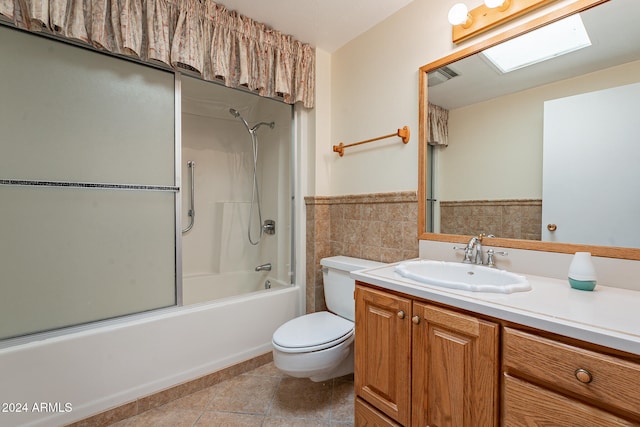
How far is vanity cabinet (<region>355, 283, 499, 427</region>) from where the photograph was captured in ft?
2.80

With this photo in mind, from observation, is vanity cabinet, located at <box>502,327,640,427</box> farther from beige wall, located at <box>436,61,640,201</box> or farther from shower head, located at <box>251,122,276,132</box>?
shower head, located at <box>251,122,276,132</box>

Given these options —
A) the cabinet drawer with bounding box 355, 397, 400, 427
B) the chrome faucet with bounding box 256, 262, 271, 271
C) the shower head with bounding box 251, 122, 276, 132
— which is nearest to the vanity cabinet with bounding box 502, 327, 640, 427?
the cabinet drawer with bounding box 355, 397, 400, 427

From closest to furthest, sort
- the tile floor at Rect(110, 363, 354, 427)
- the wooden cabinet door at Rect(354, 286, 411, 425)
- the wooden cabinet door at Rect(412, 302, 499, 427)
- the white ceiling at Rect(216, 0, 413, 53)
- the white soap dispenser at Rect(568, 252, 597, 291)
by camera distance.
Answer: the wooden cabinet door at Rect(412, 302, 499, 427) → the white soap dispenser at Rect(568, 252, 597, 291) → the wooden cabinet door at Rect(354, 286, 411, 425) → the tile floor at Rect(110, 363, 354, 427) → the white ceiling at Rect(216, 0, 413, 53)

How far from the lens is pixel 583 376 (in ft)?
2.19

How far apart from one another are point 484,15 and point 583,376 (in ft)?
5.03

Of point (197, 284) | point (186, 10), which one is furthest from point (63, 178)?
point (186, 10)

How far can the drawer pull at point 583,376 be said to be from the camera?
0.66 metres

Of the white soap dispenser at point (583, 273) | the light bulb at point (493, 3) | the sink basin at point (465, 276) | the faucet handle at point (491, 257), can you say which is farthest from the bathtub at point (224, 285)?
the light bulb at point (493, 3)

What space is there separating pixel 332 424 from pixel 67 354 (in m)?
1.34

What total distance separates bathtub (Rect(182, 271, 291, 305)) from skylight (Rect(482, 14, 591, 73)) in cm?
196

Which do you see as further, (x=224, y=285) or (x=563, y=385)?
(x=224, y=285)

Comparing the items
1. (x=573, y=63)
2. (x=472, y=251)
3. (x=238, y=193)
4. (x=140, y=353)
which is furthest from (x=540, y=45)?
(x=140, y=353)

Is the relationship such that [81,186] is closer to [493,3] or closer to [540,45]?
[493,3]

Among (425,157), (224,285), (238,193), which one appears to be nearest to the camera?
(425,157)
